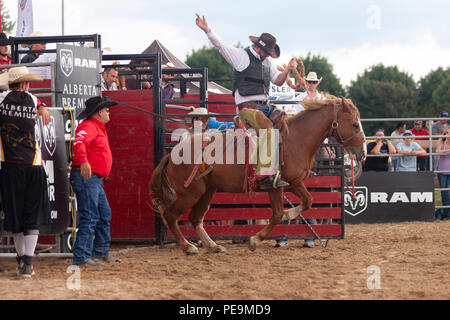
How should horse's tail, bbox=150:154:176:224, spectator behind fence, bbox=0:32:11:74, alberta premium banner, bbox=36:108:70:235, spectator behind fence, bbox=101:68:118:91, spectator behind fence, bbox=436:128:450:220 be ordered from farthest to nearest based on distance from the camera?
spectator behind fence, bbox=436:128:450:220
spectator behind fence, bbox=101:68:118:91
spectator behind fence, bbox=0:32:11:74
horse's tail, bbox=150:154:176:224
alberta premium banner, bbox=36:108:70:235

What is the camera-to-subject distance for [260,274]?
616 cm

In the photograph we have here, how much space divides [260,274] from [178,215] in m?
2.11

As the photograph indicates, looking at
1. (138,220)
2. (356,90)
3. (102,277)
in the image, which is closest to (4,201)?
(102,277)

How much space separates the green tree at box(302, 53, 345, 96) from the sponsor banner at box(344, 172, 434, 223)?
4792cm

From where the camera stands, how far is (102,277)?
6090mm

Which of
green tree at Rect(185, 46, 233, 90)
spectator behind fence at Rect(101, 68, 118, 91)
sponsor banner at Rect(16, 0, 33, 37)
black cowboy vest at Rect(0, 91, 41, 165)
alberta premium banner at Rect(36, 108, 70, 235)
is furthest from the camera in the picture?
green tree at Rect(185, 46, 233, 90)

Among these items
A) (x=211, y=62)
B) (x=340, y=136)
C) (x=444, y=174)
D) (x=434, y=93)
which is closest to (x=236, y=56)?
(x=340, y=136)

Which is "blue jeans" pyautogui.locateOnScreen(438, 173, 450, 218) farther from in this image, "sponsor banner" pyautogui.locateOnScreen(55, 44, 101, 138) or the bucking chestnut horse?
"sponsor banner" pyautogui.locateOnScreen(55, 44, 101, 138)

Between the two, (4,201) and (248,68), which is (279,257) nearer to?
(248,68)

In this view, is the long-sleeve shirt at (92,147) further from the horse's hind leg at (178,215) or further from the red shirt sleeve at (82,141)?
the horse's hind leg at (178,215)

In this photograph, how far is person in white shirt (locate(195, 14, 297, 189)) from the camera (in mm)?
7641

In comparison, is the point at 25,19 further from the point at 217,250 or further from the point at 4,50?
the point at 217,250

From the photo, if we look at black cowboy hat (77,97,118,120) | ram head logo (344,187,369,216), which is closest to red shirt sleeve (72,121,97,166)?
black cowboy hat (77,97,118,120)
